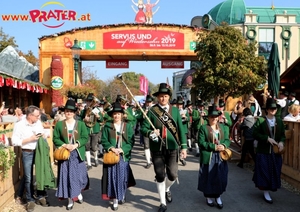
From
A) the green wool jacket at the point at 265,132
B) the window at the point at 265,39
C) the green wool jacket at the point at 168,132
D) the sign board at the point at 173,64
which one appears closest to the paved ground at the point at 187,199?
the green wool jacket at the point at 265,132

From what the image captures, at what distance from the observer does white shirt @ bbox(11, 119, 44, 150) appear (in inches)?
216

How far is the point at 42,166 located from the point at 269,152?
403 cm

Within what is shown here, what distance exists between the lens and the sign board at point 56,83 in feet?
74.5

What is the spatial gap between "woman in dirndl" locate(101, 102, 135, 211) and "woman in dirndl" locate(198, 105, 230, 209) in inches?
52.0

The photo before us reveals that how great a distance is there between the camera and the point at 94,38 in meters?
24.0

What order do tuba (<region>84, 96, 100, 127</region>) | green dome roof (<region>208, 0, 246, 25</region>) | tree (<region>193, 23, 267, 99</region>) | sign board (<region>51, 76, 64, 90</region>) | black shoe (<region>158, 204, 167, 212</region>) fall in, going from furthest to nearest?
1. green dome roof (<region>208, 0, 246, 25</region>)
2. sign board (<region>51, 76, 64, 90</region>)
3. tree (<region>193, 23, 267, 99</region>)
4. tuba (<region>84, 96, 100, 127</region>)
5. black shoe (<region>158, 204, 167, 212</region>)

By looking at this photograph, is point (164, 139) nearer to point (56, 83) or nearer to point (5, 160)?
point (5, 160)

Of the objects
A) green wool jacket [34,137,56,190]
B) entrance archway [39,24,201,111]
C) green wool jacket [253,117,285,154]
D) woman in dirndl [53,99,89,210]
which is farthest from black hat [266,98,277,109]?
entrance archway [39,24,201,111]

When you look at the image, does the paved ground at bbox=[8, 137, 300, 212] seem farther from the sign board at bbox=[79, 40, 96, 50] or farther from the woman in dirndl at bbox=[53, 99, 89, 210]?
the sign board at bbox=[79, 40, 96, 50]

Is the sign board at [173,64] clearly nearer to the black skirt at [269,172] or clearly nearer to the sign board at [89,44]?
the sign board at [89,44]

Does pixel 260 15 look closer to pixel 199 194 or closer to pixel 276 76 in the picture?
pixel 276 76

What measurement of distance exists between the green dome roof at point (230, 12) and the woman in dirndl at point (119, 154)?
33.2m

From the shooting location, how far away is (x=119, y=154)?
564cm

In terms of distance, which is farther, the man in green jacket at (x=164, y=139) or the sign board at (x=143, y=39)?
the sign board at (x=143, y=39)
